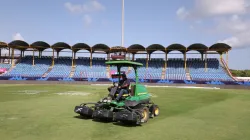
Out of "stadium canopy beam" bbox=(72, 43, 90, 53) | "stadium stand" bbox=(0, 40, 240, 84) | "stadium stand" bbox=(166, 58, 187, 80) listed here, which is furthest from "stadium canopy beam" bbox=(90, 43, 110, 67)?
"stadium stand" bbox=(166, 58, 187, 80)

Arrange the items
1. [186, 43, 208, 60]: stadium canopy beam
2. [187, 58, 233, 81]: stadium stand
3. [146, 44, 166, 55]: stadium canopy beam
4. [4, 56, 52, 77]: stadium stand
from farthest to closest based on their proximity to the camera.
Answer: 1. [4, 56, 52, 77]: stadium stand
2. [146, 44, 166, 55]: stadium canopy beam
3. [186, 43, 208, 60]: stadium canopy beam
4. [187, 58, 233, 81]: stadium stand

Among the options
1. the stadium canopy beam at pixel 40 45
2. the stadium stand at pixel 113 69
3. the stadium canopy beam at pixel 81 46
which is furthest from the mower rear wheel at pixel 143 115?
the stadium canopy beam at pixel 40 45

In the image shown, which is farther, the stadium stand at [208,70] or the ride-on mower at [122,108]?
the stadium stand at [208,70]

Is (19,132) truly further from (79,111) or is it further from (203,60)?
(203,60)

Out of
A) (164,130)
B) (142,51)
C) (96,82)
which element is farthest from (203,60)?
(164,130)

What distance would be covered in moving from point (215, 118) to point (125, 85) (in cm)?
531

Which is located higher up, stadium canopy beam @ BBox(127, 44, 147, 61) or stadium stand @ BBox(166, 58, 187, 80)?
stadium canopy beam @ BBox(127, 44, 147, 61)

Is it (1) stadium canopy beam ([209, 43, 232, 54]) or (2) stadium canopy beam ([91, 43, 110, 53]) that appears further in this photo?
(2) stadium canopy beam ([91, 43, 110, 53])

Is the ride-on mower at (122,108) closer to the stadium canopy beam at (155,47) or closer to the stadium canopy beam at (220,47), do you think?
the stadium canopy beam at (155,47)

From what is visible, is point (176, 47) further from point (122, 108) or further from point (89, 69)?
point (122, 108)

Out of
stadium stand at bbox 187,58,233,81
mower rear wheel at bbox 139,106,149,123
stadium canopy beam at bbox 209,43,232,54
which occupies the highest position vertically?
stadium canopy beam at bbox 209,43,232,54

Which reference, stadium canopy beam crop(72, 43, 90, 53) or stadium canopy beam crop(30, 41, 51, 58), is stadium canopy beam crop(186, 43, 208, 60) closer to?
stadium canopy beam crop(72, 43, 90, 53)

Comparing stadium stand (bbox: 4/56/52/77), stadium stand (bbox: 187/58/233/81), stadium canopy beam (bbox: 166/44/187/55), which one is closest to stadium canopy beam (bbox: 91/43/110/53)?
stadium stand (bbox: 4/56/52/77)

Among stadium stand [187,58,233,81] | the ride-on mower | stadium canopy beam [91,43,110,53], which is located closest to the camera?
the ride-on mower
